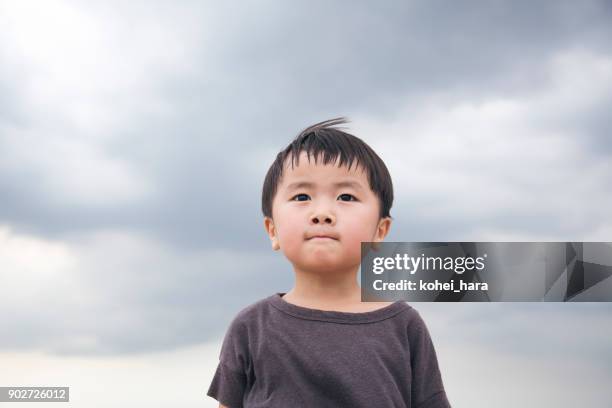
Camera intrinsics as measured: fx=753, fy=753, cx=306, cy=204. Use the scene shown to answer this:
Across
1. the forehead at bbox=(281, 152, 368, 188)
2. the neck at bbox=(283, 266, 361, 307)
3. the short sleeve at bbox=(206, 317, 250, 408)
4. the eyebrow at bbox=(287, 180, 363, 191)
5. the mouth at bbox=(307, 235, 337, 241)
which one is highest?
the forehead at bbox=(281, 152, 368, 188)

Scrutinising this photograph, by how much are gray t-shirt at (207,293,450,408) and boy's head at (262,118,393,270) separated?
345 millimetres

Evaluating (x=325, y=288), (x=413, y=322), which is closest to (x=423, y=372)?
(x=413, y=322)

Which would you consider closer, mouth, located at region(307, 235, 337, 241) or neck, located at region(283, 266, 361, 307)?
mouth, located at region(307, 235, 337, 241)

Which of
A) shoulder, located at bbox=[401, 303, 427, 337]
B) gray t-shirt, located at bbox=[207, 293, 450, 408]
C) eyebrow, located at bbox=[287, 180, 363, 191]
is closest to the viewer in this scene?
gray t-shirt, located at bbox=[207, 293, 450, 408]

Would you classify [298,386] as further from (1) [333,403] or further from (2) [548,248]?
(2) [548,248]

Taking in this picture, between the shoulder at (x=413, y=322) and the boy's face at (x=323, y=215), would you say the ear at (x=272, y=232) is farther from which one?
the shoulder at (x=413, y=322)

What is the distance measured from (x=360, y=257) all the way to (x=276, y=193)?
617 mm

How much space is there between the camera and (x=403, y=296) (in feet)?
15.4

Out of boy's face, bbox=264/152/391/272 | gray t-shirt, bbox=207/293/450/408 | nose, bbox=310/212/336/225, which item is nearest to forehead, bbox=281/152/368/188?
boy's face, bbox=264/152/391/272

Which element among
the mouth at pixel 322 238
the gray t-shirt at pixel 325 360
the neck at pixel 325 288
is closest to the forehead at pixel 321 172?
the mouth at pixel 322 238

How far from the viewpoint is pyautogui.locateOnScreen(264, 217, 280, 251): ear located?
441cm

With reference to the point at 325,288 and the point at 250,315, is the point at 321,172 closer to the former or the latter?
the point at 325,288

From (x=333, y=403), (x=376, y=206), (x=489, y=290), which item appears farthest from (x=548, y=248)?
(x=333, y=403)

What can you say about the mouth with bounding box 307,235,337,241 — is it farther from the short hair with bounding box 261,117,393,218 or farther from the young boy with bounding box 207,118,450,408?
the short hair with bounding box 261,117,393,218
